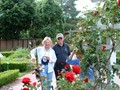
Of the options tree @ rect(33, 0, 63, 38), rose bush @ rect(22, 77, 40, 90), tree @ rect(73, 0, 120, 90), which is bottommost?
rose bush @ rect(22, 77, 40, 90)

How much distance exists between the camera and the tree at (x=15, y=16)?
27.1 metres

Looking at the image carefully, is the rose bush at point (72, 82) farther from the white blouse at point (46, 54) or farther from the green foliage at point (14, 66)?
the green foliage at point (14, 66)

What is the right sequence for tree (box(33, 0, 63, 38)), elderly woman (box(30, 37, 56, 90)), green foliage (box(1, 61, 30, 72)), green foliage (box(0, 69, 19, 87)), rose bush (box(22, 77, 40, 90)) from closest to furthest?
1. rose bush (box(22, 77, 40, 90))
2. elderly woman (box(30, 37, 56, 90))
3. green foliage (box(0, 69, 19, 87))
4. green foliage (box(1, 61, 30, 72))
5. tree (box(33, 0, 63, 38))

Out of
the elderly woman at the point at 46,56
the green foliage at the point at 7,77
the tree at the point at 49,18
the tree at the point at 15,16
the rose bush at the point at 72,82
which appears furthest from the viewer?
the tree at the point at 49,18

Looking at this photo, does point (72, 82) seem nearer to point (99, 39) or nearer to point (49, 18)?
point (99, 39)

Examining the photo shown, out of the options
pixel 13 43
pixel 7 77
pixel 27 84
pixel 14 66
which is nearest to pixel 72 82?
pixel 27 84

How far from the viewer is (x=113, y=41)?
8.98 ft

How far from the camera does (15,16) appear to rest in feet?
88.6

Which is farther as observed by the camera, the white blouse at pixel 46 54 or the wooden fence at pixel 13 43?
the wooden fence at pixel 13 43

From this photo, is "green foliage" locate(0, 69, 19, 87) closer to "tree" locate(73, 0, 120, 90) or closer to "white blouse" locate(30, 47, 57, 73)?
"white blouse" locate(30, 47, 57, 73)

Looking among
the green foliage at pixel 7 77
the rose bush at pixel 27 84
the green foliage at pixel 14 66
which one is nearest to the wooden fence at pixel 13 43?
the green foliage at pixel 14 66

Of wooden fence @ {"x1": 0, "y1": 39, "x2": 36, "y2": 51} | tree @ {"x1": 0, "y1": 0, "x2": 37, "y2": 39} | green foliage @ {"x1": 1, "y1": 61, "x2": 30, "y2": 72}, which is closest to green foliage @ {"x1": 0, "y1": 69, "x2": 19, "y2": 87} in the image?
green foliage @ {"x1": 1, "y1": 61, "x2": 30, "y2": 72}

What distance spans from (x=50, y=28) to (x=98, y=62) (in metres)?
26.0

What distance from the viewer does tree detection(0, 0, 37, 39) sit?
27109 millimetres
